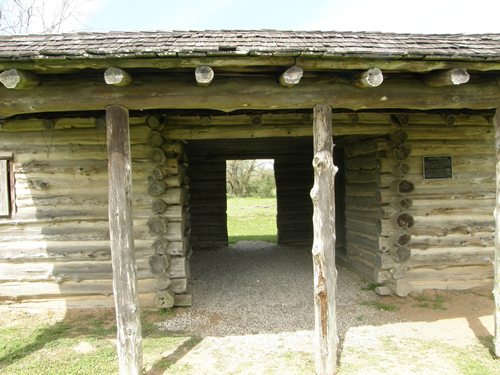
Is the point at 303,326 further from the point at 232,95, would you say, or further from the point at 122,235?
the point at 232,95

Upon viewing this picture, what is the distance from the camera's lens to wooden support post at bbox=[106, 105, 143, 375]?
4113mm

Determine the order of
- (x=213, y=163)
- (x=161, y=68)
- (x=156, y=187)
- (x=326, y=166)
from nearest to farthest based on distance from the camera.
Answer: (x=161, y=68) → (x=326, y=166) → (x=156, y=187) → (x=213, y=163)

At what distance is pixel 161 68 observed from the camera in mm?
3916

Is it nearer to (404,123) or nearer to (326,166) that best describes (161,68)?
(326,166)

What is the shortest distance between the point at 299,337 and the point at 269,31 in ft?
13.5

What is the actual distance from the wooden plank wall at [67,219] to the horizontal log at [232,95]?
1.83 meters

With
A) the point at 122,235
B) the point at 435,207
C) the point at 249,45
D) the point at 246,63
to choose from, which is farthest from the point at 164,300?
the point at 435,207

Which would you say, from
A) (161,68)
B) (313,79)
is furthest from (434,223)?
(161,68)

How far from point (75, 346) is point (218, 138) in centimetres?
370

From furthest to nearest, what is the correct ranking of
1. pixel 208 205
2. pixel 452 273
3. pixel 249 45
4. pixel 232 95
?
pixel 208 205 → pixel 452 273 → pixel 232 95 → pixel 249 45

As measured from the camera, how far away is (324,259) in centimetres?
420

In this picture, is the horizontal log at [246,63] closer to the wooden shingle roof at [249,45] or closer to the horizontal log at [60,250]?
the wooden shingle roof at [249,45]

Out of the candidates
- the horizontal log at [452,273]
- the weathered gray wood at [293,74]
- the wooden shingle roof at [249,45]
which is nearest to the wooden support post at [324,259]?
the weathered gray wood at [293,74]

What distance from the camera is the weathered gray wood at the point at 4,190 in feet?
20.1
